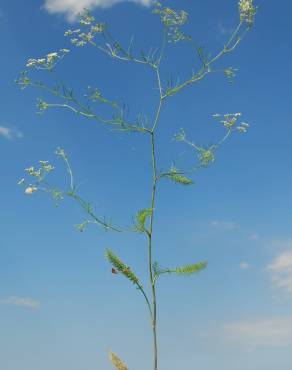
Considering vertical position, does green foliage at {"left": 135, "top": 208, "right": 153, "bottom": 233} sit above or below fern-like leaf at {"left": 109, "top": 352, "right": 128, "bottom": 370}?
above

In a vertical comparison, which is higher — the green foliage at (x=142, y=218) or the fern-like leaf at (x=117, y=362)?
the green foliage at (x=142, y=218)

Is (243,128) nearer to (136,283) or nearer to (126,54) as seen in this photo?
(126,54)

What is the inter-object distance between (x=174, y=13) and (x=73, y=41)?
1486 mm

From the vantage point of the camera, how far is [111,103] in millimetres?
8031

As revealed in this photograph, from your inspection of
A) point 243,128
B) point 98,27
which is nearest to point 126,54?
point 98,27

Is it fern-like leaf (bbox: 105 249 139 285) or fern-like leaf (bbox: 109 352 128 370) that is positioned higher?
fern-like leaf (bbox: 105 249 139 285)

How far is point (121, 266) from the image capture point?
Result: 22.4ft

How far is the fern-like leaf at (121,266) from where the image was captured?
680cm

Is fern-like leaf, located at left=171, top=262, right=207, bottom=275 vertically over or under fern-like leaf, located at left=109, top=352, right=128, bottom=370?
over

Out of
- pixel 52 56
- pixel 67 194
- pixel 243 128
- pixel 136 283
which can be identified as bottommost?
pixel 136 283

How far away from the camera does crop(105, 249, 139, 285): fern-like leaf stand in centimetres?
680

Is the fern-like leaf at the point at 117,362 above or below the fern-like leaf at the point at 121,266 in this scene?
below

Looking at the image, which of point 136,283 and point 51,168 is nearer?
point 136,283

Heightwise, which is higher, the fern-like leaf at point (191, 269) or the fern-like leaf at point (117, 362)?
the fern-like leaf at point (191, 269)
